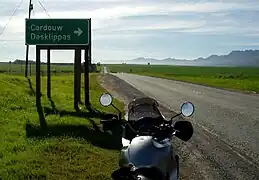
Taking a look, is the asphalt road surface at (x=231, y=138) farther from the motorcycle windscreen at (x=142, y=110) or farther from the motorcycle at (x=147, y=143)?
the motorcycle at (x=147, y=143)

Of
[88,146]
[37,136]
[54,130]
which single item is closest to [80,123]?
[54,130]

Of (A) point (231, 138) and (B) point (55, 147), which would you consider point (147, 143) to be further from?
(A) point (231, 138)

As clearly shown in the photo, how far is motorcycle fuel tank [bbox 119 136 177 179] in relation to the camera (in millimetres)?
4867

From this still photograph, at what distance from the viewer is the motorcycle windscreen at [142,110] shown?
237 inches

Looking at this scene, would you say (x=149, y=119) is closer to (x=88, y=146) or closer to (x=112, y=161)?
(x=112, y=161)

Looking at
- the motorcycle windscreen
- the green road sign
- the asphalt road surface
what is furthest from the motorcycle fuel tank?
the green road sign

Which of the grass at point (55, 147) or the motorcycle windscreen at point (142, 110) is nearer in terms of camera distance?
the motorcycle windscreen at point (142, 110)

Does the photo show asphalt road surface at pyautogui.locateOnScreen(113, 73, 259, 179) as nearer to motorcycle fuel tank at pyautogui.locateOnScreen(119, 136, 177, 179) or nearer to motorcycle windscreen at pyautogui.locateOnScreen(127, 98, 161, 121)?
motorcycle windscreen at pyautogui.locateOnScreen(127, 98, 161, 121)

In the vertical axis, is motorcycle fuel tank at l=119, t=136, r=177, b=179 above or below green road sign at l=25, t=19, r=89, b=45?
below

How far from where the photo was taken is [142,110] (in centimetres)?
618

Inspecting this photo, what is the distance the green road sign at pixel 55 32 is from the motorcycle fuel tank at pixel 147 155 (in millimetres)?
14767

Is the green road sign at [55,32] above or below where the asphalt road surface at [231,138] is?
above

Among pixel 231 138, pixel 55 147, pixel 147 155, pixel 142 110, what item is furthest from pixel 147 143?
pixel 231 138

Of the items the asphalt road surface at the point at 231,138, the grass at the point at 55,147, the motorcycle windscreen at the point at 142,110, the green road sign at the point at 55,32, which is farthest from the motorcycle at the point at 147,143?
the green road sign at the point at 55,32
